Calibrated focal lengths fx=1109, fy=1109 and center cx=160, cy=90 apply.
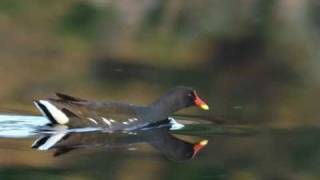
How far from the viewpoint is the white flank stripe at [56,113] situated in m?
13.5

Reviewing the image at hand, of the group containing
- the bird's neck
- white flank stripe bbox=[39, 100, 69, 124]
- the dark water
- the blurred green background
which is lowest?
the dark water

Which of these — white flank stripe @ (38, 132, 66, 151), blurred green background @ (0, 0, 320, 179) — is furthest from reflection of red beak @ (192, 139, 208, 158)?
white flank stripe @ (38, 132, 66, 151)

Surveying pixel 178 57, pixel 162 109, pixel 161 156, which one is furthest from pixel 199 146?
pixel 178 57

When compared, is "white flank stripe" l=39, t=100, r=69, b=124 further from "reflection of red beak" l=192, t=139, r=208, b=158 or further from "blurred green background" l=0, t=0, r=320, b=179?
"reflection of red beak" l=192, t=139, r=208, b=158

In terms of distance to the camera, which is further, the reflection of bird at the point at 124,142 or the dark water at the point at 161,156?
the reflection of bird at the point at 124,142

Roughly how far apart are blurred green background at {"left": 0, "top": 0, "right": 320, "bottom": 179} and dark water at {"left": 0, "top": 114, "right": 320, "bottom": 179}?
5cm

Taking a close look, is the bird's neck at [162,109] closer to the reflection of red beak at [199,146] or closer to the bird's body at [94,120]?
the bird's body at [94,120]

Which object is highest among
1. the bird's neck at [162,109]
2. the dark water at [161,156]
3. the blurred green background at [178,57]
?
the blurred green background at [178,57]

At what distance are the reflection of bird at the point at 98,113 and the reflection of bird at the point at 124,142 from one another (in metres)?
0.14

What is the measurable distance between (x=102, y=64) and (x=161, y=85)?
3.16 m

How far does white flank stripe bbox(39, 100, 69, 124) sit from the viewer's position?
44.1ft

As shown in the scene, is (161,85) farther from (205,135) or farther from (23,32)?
(23,32)

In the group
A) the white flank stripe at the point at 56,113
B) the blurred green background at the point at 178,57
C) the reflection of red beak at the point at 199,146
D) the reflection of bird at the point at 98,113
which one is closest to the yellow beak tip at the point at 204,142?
the reflection of red beak at the point at 199,146

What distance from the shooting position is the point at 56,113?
44.4 feet
